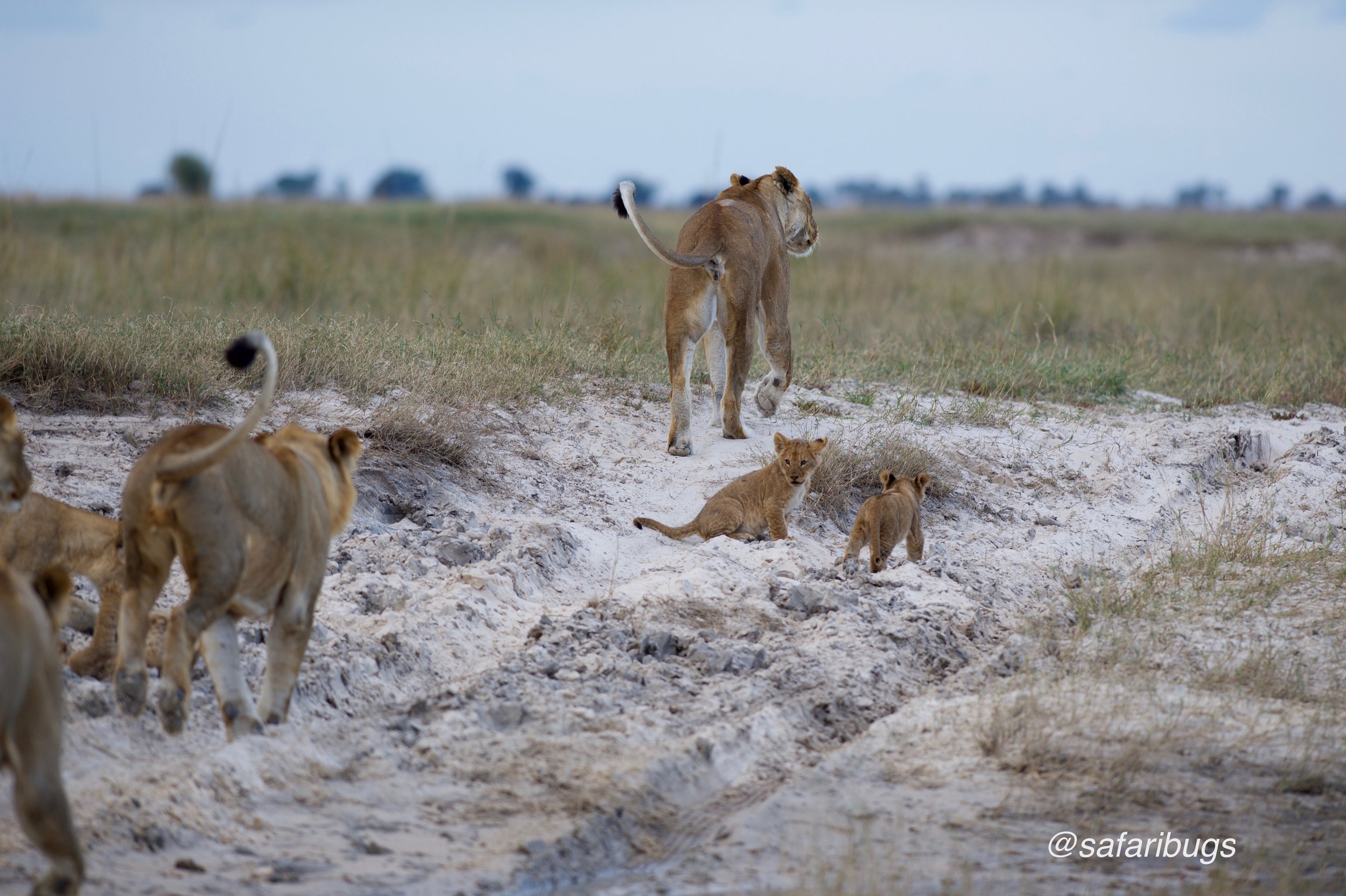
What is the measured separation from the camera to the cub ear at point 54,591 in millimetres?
3088

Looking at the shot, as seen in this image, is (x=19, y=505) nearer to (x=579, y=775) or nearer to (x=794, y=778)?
(x=579, y=775)

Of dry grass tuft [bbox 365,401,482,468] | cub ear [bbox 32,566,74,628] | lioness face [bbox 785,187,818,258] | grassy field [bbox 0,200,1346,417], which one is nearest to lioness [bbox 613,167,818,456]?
lioness face [bbox 785,187,818,258]

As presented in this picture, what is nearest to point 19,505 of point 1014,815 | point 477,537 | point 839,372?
point 477,537

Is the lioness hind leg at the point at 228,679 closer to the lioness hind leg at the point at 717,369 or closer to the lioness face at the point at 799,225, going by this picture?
the lioness hind leg at the point at 717,369

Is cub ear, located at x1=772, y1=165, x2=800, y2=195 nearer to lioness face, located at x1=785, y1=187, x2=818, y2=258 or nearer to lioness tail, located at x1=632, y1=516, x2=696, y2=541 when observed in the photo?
lioness face, located at x1=785, y1=187, x2=818, y2=258

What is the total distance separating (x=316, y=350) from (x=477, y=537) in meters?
2.09

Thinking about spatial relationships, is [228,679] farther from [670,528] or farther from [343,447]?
[670,528]

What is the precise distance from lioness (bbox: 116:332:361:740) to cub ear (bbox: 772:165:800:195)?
4.91m

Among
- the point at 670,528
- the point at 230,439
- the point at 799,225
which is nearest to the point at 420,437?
the point at 670,528

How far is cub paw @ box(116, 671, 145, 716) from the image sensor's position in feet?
11.3

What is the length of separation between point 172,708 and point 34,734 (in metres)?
0.81

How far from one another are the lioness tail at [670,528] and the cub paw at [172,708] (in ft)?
9.26

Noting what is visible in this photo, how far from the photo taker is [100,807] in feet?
10.6

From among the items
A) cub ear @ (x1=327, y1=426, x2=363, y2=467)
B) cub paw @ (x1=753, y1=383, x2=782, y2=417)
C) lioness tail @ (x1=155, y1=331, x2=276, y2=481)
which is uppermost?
lioness tail @ (x1=155, y1=331, x2=276, y2=481)
